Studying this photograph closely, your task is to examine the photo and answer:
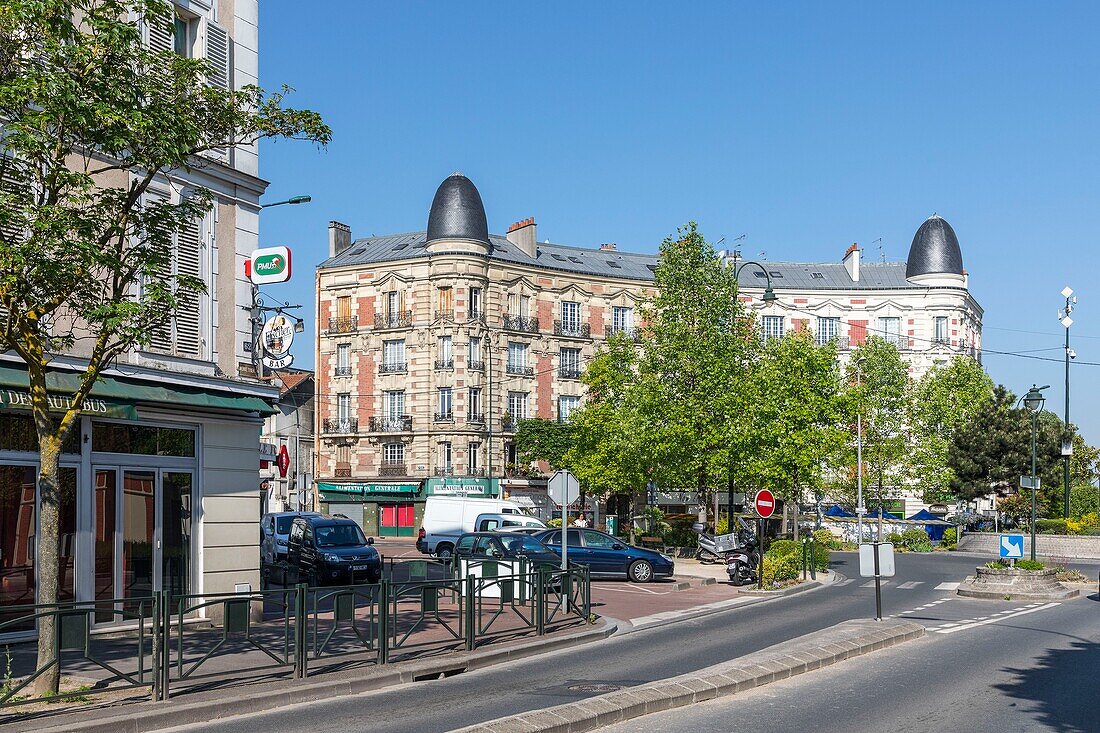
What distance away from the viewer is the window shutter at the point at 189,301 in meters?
18.2

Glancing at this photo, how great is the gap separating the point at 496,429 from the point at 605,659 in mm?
45981

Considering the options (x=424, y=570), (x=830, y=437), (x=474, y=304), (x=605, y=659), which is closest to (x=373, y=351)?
(x=474, y=304)

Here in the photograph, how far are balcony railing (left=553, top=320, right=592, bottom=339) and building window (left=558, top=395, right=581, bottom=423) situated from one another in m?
3.65

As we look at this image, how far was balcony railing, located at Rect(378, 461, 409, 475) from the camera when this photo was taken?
2383 inches

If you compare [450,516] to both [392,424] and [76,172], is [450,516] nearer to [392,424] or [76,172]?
[392,424]

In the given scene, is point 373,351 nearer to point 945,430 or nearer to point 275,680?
point 945,430

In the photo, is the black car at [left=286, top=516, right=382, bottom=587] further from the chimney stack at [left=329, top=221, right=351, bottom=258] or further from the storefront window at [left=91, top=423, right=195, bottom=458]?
the chimney stack at [left=329, top=221, right=351, bottom=258]

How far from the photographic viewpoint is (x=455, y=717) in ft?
35.7

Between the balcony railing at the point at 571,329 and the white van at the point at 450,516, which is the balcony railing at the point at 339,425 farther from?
the white van at the point at 450,516

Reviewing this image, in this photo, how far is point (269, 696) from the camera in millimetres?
11492

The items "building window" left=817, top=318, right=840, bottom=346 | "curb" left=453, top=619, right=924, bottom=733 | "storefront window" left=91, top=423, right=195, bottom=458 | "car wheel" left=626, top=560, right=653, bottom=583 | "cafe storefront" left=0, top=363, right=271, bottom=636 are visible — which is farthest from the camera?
"building window" left=817, top=318, right=840, bottom=346

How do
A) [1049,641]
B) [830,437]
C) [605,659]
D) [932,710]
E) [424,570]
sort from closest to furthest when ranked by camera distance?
[932,710] < [605,659] < [1049,641] < [424,570] < [830,437]

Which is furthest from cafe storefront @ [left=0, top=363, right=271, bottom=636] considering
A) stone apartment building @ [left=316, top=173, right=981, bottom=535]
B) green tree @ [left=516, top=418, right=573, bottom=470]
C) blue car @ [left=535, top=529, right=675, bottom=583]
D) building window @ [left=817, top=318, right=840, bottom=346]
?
building window @ [left=817, top=318, right=840, bottom=346]

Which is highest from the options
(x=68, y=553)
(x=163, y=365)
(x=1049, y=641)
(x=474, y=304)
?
(x=474, y=304)
